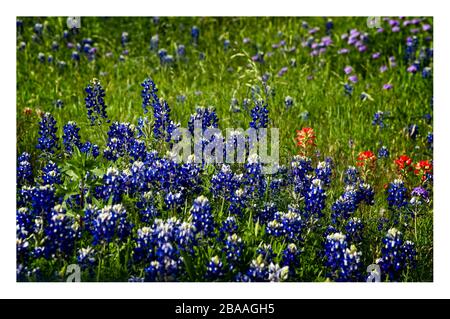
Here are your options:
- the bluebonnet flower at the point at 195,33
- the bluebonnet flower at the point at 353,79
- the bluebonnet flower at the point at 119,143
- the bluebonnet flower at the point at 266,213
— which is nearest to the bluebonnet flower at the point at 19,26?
the bluebonnet flower at the point at 195,33

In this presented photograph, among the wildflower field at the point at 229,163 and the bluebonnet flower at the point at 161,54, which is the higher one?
the bluebonnet flower at the point at 161,54

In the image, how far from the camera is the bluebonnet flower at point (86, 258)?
306 centimetres

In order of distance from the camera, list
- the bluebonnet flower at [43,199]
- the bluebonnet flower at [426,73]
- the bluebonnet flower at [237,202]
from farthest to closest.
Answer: the bluebonnet flower at [426,73]
the bluebonnet flower at [237,202]
the bluebonnet flower at [43,199]

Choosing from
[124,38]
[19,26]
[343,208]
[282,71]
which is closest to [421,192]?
[343,208]

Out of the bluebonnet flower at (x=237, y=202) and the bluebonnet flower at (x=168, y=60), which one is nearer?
the bluebonnet flower at (x=237, y=202)

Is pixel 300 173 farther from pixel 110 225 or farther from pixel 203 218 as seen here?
pixel 110 225

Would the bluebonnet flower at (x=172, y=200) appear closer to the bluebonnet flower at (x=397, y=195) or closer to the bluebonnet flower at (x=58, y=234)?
the bluebonnet flower at (x=58, y=234)

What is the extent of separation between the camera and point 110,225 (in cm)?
304

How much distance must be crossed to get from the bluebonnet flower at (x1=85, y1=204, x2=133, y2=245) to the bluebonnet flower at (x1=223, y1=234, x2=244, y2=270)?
47 cm

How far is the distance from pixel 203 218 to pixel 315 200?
0.63m

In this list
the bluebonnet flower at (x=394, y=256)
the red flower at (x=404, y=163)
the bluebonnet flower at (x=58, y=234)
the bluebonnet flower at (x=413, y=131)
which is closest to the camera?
the bluebonnet flower at (x=58, y=234)

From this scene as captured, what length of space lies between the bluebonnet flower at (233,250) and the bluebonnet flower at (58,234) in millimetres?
723

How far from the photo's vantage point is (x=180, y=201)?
3.37 metres
